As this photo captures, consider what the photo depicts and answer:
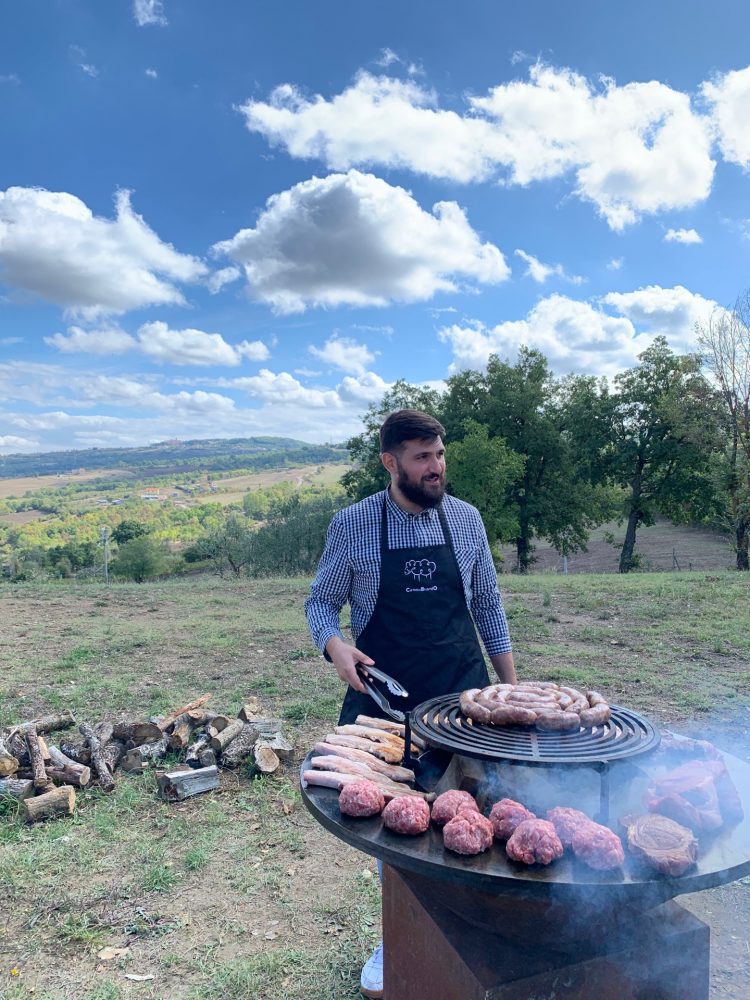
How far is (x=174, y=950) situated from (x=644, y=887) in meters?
2.62

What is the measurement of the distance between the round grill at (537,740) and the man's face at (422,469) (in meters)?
1.00

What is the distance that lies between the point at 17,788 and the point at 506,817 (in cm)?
423

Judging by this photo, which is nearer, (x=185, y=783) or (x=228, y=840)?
(x=228, y=840)

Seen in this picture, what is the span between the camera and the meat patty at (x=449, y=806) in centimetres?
182

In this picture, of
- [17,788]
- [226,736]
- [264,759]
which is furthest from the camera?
[226,736]

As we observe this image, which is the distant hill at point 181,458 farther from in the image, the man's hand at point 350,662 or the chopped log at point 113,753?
the man's hand at point 350,662

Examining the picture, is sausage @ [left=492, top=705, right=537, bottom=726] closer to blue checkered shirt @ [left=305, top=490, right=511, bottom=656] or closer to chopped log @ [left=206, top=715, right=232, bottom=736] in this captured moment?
blue checkered shirt @ [left=305, top=490, right=511, bottom=656]

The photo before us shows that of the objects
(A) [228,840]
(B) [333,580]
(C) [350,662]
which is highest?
(B) [333,580]

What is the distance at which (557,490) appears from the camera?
2853cm

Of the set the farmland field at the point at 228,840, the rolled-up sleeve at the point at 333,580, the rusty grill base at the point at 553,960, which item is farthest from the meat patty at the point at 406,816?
the farmland field at the point at 228,840

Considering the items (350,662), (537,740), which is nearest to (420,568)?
(350,662)

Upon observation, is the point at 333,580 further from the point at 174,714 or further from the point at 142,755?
the point at 174,714

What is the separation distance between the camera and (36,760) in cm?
480

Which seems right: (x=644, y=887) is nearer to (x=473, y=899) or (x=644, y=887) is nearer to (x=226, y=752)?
(x=473, y=899)
